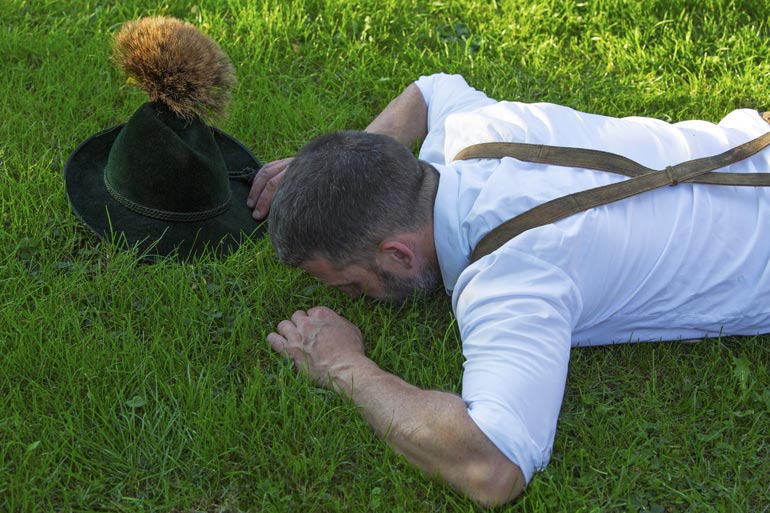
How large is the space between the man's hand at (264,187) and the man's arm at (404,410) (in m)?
0.64

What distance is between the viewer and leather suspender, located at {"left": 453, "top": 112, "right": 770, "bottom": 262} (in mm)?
2986

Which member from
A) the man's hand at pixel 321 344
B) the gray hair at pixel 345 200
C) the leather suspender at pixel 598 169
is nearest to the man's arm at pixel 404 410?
the man's hand at pixel 321 344

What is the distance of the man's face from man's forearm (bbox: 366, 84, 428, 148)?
1071 millimetres

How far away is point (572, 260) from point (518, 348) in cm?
39

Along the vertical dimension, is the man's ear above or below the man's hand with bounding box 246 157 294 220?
above

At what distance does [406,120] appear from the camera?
4.22 meters

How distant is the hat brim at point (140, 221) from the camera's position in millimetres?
3559

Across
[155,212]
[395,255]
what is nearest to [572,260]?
[395,255]

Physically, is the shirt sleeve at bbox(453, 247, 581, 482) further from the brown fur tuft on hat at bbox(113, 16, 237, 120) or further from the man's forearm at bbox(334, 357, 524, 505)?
the brown fur tuft on hat at bbox(113, 16, 237, 120)

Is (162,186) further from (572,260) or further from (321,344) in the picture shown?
(572,260)

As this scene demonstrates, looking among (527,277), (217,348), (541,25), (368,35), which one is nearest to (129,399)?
(217,348)

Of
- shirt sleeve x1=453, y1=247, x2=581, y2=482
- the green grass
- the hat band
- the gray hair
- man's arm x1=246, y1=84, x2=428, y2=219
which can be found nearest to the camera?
shirt sleeve x1=453, y1=247, x2=581, y2=482

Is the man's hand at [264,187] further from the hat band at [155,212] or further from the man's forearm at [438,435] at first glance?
the man's forearm at [438,435]

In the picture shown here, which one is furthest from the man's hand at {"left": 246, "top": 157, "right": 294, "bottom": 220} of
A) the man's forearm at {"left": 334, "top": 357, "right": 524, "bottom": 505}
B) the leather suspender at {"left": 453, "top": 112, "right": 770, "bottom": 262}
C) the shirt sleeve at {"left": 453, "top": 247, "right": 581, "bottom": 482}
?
the shirt sleeve at {"left": 453, "top": 247, "right": 581, "bottom": 482}
